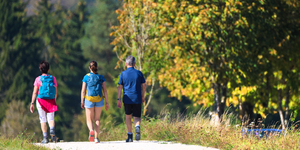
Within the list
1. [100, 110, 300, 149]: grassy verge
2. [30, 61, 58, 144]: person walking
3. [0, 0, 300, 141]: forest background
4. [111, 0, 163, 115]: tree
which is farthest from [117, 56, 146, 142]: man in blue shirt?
[111, 0, 163, 115]: tree

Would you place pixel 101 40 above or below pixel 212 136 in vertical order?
above

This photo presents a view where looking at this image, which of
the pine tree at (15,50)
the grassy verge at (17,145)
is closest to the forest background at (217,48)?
the grassy verge at (17,145)

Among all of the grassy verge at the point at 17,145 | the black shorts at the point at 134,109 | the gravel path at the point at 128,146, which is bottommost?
the gravel path at the point at 128,146

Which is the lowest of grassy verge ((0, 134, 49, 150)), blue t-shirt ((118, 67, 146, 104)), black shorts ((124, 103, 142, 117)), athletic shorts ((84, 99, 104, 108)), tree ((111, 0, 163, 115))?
grassy verge ((0, 134, 49, 150))

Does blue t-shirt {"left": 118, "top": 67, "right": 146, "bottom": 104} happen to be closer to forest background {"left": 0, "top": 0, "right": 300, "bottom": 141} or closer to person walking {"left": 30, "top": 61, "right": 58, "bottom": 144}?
person walking {"left": 30, "top": 61, "right": 58, "bottom": 144}

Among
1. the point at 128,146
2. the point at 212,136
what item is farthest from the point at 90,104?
the point at 212,136

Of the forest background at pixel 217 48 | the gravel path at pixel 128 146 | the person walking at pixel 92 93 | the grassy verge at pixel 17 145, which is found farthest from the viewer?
the forest background at pixel 217 48

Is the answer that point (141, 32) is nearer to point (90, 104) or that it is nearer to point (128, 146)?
point (90, 104)

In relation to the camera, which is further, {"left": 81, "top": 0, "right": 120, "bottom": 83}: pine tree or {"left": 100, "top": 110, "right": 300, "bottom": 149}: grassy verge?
{"left": 81, "top": 0, "right": 120, "bottom": 83}: pine tree

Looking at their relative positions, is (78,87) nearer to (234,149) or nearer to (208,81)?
(208,81)

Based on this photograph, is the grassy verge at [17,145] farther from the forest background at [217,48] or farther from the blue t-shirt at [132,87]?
the forest background at [217,48]

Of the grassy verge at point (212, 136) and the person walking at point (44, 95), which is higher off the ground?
the person walking at point (44, 95)

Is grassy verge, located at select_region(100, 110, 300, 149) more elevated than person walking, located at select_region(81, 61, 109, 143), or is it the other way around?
person walking, located at select_region(81, 61, 109, 143)

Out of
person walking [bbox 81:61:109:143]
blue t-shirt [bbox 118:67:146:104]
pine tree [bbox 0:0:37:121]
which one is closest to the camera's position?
person walking [bbox 81:61:109:143]
